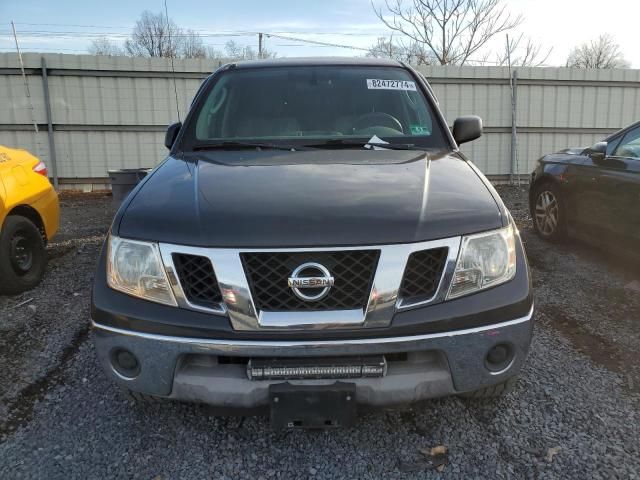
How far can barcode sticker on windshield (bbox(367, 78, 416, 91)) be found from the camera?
3.49 metres

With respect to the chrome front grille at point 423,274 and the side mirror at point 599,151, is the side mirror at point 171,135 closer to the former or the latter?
the chrome front grille at point 423,274

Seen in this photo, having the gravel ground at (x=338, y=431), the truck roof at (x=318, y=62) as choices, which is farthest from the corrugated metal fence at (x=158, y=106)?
the gravel ground at (x=338, y=431)

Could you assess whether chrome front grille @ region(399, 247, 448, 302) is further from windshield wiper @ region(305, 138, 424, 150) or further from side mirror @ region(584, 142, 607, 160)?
side mirror @ region(584, 142, 607, 160)

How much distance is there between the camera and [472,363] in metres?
2.00

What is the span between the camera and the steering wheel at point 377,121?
3291mm

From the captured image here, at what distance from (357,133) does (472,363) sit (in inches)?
66.7

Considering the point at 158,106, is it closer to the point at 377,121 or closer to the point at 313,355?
the point at 377,121

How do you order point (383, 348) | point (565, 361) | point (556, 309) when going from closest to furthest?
point (383, 348), point (565, 361), point (556, 309)

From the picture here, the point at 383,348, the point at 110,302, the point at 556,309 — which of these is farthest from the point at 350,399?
the point at 556,309

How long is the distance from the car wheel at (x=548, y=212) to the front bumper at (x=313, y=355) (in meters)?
4.01

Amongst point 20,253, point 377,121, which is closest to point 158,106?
point 20,253

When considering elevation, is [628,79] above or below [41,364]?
above

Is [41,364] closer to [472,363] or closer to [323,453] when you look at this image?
[323,453]

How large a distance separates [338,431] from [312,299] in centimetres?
85
